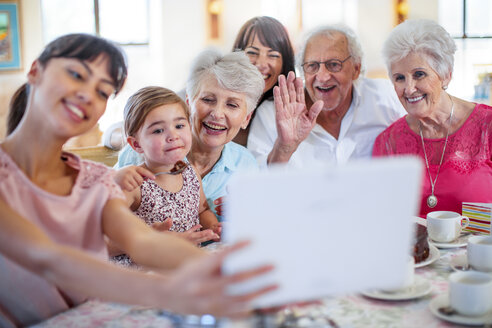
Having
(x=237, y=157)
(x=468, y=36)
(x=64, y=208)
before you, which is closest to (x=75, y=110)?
(x=64, y=208)

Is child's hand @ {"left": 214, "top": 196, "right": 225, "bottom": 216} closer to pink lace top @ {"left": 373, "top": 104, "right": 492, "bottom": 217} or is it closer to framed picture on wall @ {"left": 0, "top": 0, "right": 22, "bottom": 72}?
pink lace top @ {"left": 373, "top": 104, "right": 492, "bottom": 217}

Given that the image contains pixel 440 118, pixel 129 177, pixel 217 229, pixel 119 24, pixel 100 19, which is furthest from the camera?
pixel 119 24

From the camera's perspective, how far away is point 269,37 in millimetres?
2645

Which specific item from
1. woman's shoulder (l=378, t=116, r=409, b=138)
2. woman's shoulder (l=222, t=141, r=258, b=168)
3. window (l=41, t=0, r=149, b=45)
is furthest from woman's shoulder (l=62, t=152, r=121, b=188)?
window (l=41, t=0, r=149, b=45)

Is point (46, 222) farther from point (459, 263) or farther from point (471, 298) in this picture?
point (459, 263)

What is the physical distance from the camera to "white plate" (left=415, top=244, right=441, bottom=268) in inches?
47.3

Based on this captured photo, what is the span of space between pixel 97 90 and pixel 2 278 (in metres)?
0.45

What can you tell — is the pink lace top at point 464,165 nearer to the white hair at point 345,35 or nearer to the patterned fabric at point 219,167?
the white hair at point 345,35

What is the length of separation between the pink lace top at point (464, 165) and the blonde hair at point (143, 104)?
43.1 inches

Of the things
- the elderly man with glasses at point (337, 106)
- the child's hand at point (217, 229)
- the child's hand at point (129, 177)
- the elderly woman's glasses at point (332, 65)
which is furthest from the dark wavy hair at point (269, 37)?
the child's hand at point (129, 177)

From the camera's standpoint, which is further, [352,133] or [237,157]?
[352,133]

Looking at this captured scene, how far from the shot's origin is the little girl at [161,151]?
1681 mm

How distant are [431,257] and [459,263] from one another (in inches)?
2.6

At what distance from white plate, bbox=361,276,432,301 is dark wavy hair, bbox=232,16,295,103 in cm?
174
